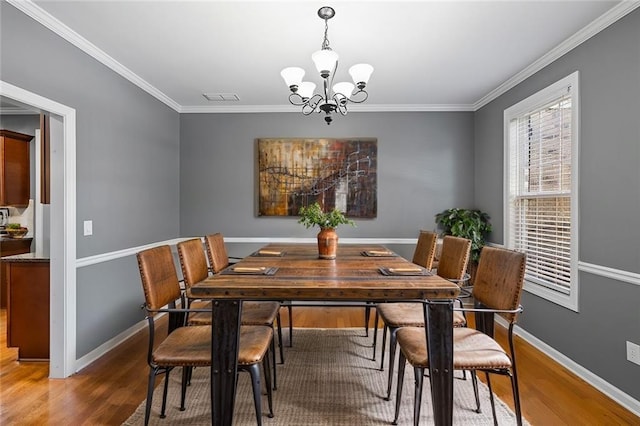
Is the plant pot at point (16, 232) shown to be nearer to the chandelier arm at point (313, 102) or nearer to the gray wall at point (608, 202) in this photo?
the chandelier arm at point (313, 102)

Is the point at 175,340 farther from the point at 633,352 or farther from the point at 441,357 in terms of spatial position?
the point at 633,352

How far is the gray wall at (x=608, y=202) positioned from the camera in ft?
7.06

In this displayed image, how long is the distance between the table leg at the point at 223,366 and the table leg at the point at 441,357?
0.92 m

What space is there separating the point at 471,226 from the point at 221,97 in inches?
127

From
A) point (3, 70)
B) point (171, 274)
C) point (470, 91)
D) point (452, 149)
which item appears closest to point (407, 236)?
point (452, 149)

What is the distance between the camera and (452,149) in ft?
14.3

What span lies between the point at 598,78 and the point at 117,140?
389 cm

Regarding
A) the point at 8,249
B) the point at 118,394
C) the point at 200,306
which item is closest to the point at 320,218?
the point at 200,306

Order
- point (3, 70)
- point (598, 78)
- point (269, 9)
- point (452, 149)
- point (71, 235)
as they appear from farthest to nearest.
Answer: point (452, 149) < point (71, 235) < point (598, 78) < point (269, 9) < point (3, 70)

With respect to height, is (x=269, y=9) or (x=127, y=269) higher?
(x=269, y=9)

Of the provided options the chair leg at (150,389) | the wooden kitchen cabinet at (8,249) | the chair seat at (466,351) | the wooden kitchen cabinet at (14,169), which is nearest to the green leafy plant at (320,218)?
the chair seat at (466,351)

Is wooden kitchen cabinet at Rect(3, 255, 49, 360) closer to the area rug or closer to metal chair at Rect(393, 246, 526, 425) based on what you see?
the area rug

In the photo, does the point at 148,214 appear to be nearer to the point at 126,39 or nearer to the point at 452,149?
the point at 126,39

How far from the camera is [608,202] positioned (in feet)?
7.68
